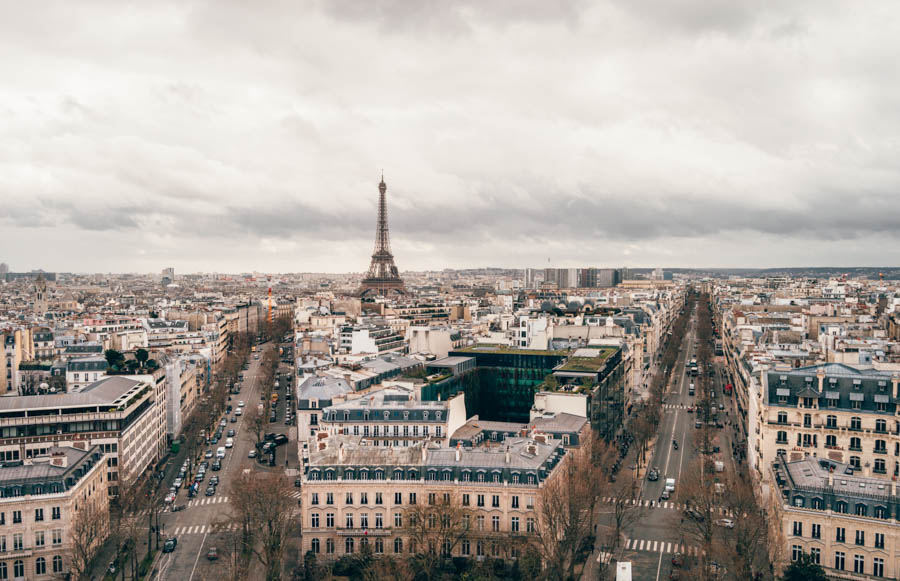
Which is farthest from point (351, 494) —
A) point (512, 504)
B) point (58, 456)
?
point (58, 456)

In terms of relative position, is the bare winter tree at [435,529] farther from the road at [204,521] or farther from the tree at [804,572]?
the tree at [804,572]

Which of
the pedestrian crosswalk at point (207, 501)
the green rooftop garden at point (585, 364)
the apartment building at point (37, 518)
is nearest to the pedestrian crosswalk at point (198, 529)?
the pedestrian crosswalk at point (207, 501)

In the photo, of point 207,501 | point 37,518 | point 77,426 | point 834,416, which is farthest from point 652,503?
point 77,426

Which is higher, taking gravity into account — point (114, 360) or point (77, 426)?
point (114, 360)

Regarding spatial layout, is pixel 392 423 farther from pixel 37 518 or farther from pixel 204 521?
pixel 37 518

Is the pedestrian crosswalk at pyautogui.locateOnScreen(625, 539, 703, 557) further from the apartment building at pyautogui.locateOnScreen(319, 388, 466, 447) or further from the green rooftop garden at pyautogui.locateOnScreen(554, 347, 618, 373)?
the green rooftop garden at pyautogui.locateOnScreen(554, 347, 618, 373)

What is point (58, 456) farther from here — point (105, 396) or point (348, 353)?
point (348, 353)
